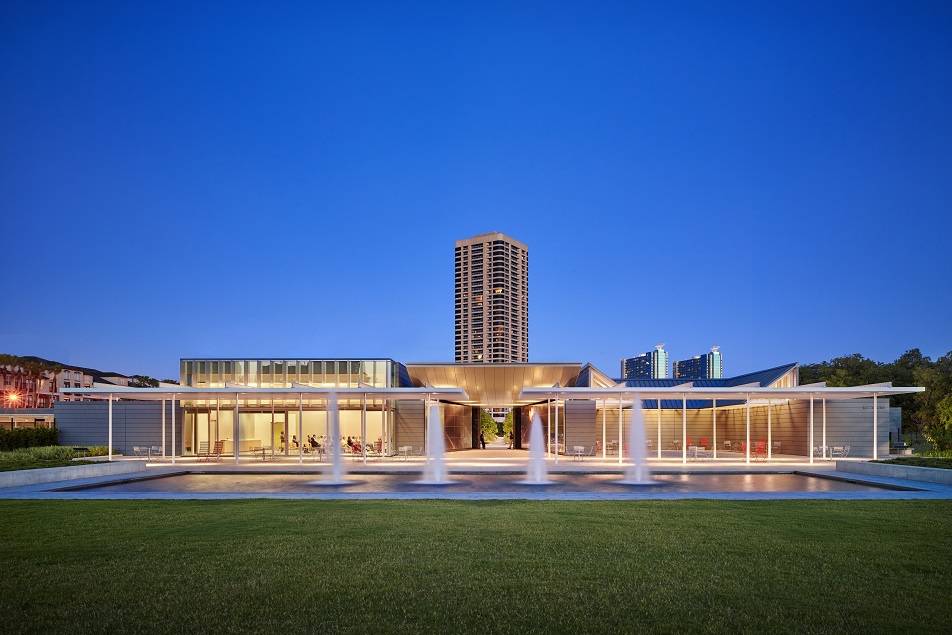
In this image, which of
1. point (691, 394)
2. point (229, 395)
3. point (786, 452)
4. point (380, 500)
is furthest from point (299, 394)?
point (786, 452)

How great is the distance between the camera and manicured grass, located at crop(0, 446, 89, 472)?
57.1 ft

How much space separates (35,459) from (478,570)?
17672mm

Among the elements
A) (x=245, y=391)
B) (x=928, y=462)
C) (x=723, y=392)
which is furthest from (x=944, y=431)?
(x=245, y=391)

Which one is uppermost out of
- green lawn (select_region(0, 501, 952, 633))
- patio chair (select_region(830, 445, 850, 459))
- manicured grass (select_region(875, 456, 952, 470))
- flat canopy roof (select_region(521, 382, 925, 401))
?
flat canopy roof (select_region(521, 382, 925, 401))

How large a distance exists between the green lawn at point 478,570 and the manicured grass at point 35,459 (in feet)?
25.2

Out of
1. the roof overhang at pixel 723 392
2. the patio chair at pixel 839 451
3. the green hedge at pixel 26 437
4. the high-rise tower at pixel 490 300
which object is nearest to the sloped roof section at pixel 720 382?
the patio chair at pixel 839 451

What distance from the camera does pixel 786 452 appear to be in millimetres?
29688

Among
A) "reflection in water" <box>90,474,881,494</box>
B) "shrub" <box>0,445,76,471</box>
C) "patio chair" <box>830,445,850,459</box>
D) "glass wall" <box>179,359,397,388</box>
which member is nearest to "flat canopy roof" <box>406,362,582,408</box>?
"glass wall" <box>179,359,397,388</box>

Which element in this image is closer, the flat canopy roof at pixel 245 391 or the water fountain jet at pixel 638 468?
the water fountain jet at pixel 638 468

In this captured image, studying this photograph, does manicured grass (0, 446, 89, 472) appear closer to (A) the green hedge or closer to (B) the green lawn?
(A) the green hedge

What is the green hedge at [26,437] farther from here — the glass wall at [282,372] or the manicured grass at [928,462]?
the manicured grass at [928,462]

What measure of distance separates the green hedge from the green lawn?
701 inches

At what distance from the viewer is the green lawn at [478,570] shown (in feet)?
16.8

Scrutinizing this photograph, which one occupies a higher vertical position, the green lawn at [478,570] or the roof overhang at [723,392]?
the roof overhang at [723,392]
